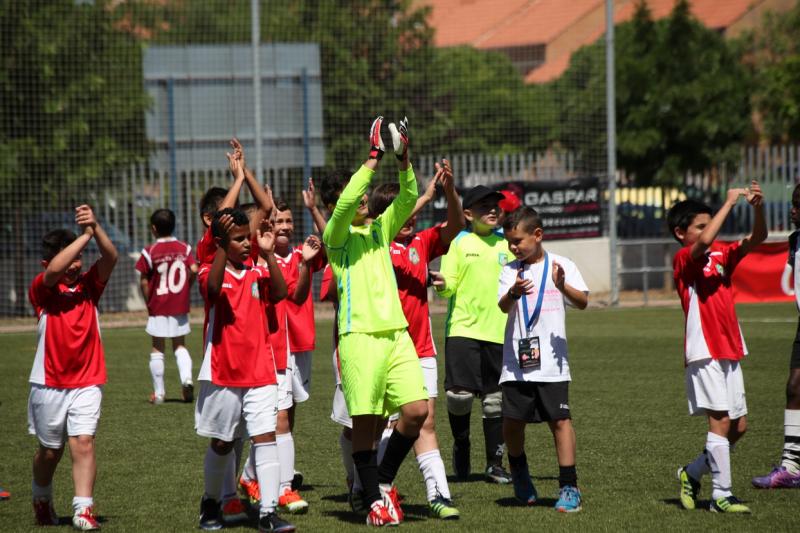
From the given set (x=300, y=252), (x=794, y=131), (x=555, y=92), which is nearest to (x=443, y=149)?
(x=555, y=92)

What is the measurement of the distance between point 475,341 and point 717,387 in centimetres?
185

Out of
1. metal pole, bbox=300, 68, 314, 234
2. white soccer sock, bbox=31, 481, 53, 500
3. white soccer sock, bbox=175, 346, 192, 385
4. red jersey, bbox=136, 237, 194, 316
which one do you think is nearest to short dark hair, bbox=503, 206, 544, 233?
white soccer sock, bbox=31, 481, 53, 500

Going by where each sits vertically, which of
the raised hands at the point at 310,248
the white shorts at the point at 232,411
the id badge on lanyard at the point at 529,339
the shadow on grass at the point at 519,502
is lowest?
the shadow on grass at the point at 519,502

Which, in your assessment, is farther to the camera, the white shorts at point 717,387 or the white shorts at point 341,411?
Answer: the white shorts at point 341,411

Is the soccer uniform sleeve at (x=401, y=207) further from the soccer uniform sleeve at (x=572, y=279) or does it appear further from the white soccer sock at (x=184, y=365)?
the white soccer sock at (x=184, y=365)

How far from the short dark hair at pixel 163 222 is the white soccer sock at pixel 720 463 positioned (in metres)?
7.24

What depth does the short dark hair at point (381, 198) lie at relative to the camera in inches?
285

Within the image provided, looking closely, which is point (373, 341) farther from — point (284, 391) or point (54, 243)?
point (54, 243)

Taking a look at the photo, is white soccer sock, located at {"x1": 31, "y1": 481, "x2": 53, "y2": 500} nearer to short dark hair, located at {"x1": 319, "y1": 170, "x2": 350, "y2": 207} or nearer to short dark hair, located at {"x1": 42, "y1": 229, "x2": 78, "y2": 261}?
short dark hair, located at {"x1": 42, "y1": 229, "x2": 78, "y2": 261}

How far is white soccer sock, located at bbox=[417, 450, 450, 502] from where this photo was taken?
266 inches

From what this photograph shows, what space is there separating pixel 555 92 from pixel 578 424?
2814cm

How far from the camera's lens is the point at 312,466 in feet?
28.1

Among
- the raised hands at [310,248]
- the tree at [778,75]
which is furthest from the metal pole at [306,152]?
the tree at [778,75]

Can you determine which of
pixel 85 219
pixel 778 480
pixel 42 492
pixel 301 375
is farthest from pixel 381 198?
pixel 778 480
